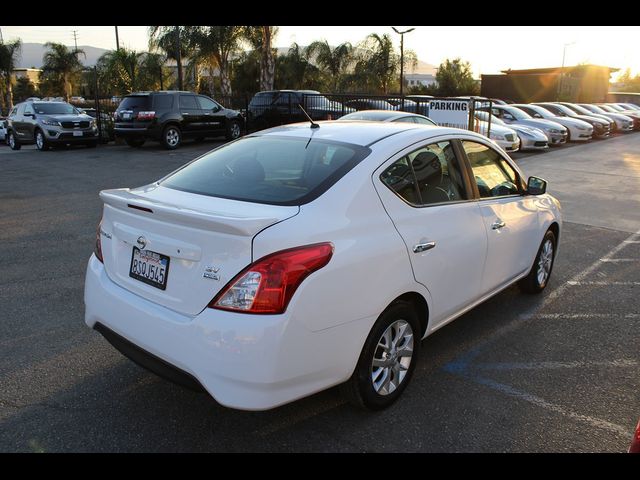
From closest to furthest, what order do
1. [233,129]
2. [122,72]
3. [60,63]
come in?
[233,129], [122,72], [60,63]

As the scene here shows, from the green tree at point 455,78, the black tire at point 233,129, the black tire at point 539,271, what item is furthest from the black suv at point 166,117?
the green tree at point 455,78

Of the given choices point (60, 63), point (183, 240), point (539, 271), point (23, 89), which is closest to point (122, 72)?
point (60, 63)

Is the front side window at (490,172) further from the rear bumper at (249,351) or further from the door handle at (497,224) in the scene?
the rear bumper at (249,351)

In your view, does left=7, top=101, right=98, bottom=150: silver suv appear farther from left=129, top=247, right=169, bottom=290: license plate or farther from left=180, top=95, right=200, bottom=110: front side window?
left=129, top=247, right=169, bottom=290: license plate

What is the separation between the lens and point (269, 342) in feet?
8.10

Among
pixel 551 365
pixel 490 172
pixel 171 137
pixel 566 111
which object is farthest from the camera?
pixel 566 111

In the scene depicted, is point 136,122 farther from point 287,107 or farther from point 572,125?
point 572,125

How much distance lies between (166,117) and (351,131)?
568 inches

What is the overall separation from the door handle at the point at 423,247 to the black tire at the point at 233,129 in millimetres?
16505

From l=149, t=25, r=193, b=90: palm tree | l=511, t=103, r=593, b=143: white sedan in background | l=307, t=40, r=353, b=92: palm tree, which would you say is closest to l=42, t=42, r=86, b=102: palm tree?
l=149, t=25, r=193, b=90: palm tree

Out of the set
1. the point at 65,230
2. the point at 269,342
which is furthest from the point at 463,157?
the point at 65,230

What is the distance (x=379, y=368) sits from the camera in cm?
310

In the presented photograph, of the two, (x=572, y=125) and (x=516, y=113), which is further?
(x=572, y=125)
